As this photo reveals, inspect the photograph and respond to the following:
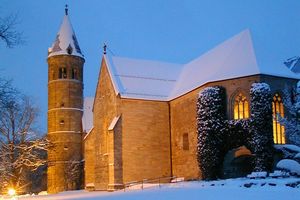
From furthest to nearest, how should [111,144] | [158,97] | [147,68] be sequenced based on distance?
[147,68]
[158,97]
[111,144]

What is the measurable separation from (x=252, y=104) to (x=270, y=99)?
117 cm

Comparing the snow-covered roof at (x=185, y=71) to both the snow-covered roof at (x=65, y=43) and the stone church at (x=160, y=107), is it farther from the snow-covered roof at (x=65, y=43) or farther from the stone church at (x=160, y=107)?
the snow-covered roof at (x=65, y=43)

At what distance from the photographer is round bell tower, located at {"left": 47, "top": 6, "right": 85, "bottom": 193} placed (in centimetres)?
5494

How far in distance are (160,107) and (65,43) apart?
72.5ft

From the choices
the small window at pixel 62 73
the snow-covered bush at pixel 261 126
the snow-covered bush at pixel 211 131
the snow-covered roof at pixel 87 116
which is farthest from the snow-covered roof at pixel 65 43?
the snow-covered bush at pixel 261 126

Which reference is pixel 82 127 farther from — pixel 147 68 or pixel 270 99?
pixel 270 99

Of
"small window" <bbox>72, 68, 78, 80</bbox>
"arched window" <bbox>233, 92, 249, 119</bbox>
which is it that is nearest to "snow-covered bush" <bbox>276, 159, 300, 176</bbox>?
"arched window" <bbox>233, 92, 249, 119</bbox>

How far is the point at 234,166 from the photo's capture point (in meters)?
32.3

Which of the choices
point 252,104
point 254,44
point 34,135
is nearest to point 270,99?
point 252,104

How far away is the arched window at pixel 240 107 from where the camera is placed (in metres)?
31.4

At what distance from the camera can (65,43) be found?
5644 cm

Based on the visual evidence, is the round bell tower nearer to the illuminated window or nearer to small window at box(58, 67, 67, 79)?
small window at box(58, 67, 67, 79)

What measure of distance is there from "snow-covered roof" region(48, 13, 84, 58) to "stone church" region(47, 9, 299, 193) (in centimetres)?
1584

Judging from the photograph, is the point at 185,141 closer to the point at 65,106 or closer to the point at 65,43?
the point at 65,106
